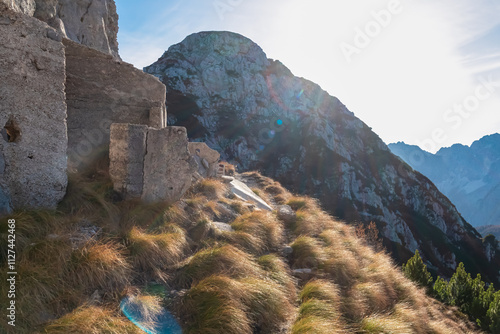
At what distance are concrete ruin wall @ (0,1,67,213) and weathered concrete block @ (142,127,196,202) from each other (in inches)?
67.0

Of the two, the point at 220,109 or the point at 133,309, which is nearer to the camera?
the point at 133,309

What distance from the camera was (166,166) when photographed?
6.66 meters

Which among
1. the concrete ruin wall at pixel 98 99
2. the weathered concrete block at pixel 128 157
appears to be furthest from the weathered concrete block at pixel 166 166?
the concrete ruin wall at pixel 98 99

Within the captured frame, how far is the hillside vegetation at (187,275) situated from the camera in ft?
10.6

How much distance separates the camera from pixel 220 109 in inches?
2785

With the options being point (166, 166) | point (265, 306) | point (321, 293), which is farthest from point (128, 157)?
point (321, 293)

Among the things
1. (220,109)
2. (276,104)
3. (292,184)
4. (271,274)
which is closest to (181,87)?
(220,109)

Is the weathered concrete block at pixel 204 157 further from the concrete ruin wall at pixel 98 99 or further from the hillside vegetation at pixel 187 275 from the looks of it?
the hillside vegetation at pixel 187 275

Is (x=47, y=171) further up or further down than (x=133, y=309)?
further up

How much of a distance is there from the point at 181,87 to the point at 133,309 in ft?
232

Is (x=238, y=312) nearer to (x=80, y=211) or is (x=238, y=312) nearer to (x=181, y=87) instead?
(x=80, y=211)

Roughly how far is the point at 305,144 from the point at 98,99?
65986 mm

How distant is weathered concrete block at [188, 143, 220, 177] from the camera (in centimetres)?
1094

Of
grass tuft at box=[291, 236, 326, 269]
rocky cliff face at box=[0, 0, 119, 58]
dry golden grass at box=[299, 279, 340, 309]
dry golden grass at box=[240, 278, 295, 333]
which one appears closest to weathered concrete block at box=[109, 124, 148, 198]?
dry golden grass at box=[240, 278, 295, 333]
